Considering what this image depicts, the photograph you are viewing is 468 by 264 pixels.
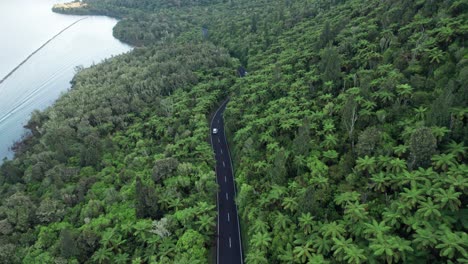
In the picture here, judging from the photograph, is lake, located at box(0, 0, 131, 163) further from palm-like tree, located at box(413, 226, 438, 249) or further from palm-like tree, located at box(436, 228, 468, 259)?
palm-like tree, located at box(436, 228, 468, 259)

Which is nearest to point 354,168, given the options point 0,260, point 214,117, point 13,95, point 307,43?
point 214,117

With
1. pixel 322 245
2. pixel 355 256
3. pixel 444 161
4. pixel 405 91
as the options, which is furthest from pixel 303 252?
pixel 405 91

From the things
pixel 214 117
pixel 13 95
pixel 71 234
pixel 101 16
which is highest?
pixel 101 16

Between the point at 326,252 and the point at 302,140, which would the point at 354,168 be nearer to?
the point at 302,140

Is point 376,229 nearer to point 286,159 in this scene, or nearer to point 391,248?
point 391,248

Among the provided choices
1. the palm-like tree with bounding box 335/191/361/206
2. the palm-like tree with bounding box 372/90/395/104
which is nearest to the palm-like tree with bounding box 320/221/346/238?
the palm-like tree with bounding box 335/191/361/206
